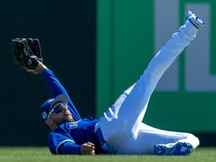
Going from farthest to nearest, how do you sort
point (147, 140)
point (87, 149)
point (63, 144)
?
1. point (147, 140)
2. point (63, 144)
3. point (87, 149)

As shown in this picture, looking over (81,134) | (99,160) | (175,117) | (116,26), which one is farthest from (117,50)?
(99,160)

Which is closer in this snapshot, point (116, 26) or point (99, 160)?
point (99, 160)

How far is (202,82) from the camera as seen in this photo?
36.3ft

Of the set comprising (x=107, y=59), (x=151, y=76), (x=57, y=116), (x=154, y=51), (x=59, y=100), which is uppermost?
(x=151, y=76)

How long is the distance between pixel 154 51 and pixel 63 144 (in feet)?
12.5

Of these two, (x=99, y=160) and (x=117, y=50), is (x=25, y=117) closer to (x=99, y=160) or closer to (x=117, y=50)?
(x=117, y=50)

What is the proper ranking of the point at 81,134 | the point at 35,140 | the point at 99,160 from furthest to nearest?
1. the point at 35,140
2. the point at 81,134
3. the point at 99,160

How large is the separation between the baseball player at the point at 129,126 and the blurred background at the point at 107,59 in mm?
3292

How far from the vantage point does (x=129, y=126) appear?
738 cm

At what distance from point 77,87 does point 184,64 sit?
1172mm

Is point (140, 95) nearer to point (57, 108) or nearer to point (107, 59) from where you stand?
point (57, 108)

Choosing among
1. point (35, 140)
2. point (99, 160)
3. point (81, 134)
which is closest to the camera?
point (99, 160)

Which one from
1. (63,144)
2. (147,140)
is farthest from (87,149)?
(147,140)

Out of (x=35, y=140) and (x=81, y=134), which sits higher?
(x=81, y=134)
